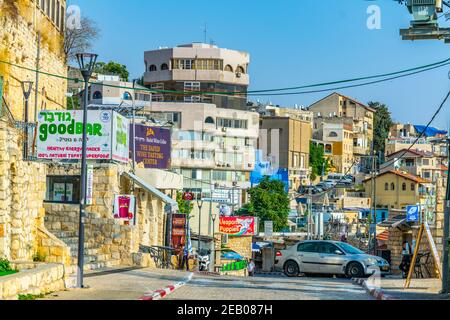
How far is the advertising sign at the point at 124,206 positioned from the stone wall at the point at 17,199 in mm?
7322

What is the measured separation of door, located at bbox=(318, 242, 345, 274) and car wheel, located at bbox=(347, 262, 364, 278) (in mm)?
304

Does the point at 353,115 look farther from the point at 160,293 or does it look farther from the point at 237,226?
the point at 160,293

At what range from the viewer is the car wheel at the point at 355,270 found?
1276 inches

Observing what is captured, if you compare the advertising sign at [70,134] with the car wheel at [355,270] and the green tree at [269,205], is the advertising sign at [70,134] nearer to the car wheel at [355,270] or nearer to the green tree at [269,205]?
the car wheel at [355,270]

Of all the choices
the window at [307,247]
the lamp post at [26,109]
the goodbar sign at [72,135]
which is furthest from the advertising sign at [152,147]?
the window at [307,247]

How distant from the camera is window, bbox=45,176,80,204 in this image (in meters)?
36.8

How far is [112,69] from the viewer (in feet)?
340

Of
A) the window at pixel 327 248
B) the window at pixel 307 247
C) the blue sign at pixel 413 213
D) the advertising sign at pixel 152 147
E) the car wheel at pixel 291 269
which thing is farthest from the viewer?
the advertising sign at pixel 152 147

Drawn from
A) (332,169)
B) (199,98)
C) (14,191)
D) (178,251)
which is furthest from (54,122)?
(332,169)

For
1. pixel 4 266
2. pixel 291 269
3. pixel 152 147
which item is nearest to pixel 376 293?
pixel 4 266

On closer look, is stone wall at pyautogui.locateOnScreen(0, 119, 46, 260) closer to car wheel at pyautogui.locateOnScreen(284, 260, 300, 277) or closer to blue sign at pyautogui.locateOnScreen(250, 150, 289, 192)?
car wheel at pyautogui.locateOnScreen(284, 260, 300, 277)

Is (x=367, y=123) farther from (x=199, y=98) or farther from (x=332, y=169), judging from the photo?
(x=199, y=98)

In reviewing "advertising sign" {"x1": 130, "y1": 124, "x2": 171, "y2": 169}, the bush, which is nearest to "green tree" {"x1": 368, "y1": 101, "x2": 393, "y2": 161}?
"advertising sign" {"x1": 130, "y1": 124, "x2": 171, "y2": 169}

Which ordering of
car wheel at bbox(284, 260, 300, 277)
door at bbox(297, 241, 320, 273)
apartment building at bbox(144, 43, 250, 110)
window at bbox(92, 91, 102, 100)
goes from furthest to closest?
1. apartment building at bbox(144, 43, 250, 110)
2. window at bbox(92, 91, 102, 100)
3. car wheel at bbox(284, 260, 300, 277)
4. door at bbox(297, 241, 320, 273)
